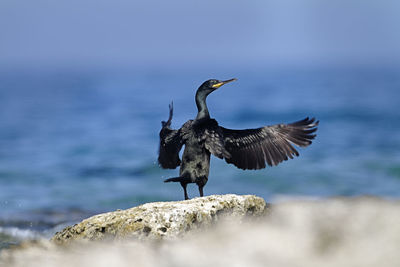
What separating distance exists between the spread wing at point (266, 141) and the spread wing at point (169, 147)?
0.60 m

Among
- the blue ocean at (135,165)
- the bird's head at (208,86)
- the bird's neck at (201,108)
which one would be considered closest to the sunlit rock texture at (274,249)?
the bird's neck at (201,108)

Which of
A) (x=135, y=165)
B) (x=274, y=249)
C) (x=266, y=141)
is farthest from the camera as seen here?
(x=135, y=165)

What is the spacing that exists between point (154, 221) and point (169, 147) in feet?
6.84

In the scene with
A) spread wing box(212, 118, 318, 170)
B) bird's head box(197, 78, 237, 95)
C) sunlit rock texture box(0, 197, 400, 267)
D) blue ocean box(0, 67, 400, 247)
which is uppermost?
blue ocean box(0, 67, 400, 247)

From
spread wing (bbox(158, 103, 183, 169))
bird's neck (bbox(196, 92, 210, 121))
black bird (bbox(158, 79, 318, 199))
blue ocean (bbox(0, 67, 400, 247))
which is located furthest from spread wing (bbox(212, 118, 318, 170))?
blue ocean (bbox(0, 67, 400, 247))

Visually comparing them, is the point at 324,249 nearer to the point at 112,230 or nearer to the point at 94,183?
the point at 112,230

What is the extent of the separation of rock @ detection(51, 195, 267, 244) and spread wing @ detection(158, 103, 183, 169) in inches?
58.7

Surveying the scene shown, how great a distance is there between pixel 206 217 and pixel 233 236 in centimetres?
135

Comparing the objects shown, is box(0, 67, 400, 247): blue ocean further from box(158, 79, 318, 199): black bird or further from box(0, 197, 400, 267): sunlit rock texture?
box(0, 197, 400, 267): sunlit rock texture

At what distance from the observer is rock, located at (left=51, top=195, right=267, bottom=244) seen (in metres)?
5.60

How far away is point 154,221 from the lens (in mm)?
5629

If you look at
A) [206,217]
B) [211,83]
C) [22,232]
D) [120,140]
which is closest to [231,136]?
[211,83]

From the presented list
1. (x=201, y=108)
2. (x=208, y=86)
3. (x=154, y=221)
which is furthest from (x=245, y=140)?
(x=154, y=221)

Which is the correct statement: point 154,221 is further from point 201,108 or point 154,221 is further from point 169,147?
point 201,108
